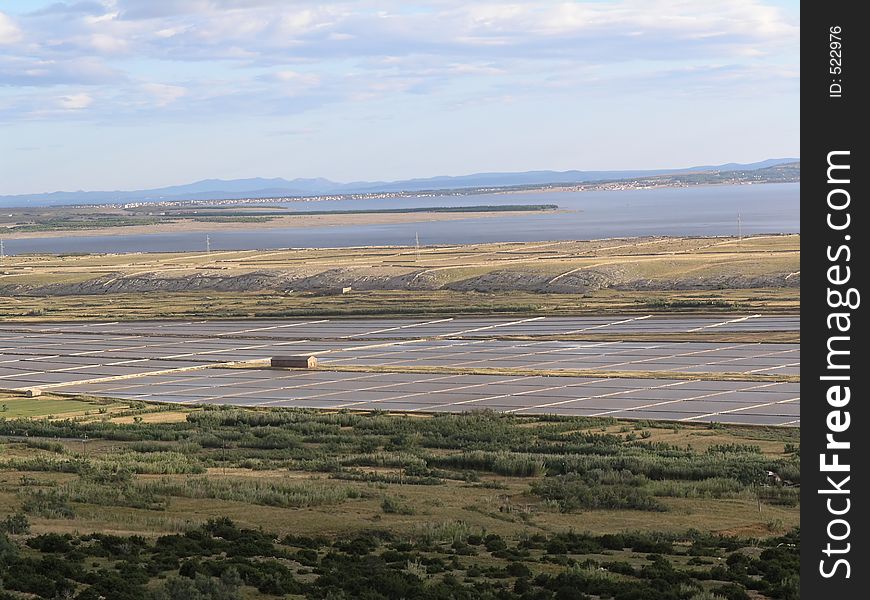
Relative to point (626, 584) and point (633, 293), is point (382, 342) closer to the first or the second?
point (633, 293)

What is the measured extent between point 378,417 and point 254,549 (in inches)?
882

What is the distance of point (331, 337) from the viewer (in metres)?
69.8

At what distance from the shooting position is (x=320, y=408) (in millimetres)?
45312

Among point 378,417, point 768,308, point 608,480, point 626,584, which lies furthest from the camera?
point 768,308

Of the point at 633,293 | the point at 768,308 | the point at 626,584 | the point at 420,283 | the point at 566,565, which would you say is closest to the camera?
the point at 626,584

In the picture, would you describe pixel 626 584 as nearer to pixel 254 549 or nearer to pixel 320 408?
pixel 254 549

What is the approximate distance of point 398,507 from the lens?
2412 centimetres

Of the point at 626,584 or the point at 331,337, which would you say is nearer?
the point at 626,584

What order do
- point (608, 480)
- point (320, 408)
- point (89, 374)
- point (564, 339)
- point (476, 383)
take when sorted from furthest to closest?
point (564, 339) < point (89, 374) < point (476, 383) < point (320, 408) < point (608, 480)

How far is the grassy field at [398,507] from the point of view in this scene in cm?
1738

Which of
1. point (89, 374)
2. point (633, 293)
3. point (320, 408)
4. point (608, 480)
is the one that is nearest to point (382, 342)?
point (89, 374)

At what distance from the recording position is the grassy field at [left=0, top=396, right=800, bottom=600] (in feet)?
57.0

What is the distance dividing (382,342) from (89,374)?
629 inches

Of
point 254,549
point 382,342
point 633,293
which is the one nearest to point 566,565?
point 254,549
